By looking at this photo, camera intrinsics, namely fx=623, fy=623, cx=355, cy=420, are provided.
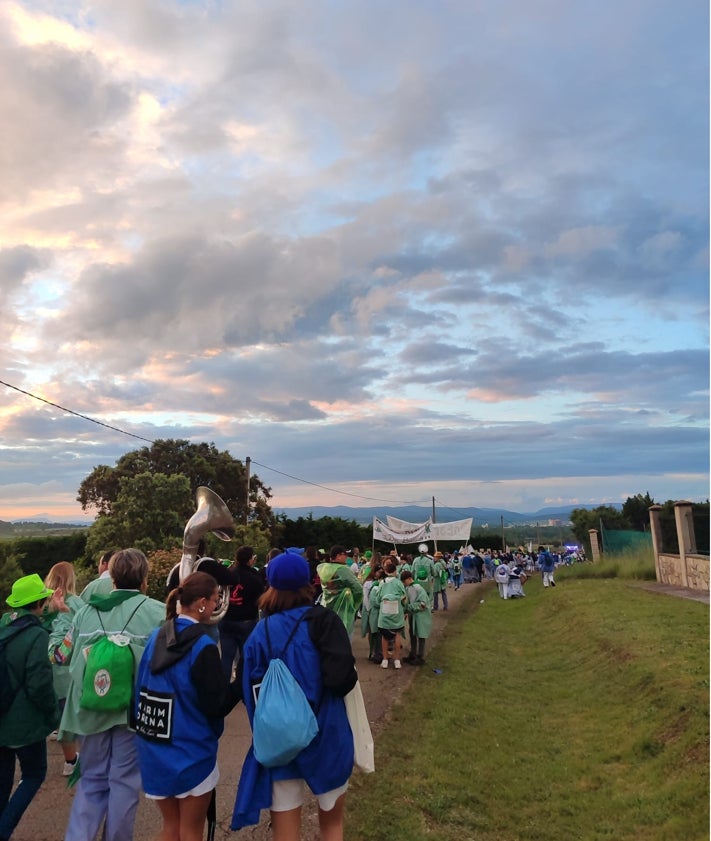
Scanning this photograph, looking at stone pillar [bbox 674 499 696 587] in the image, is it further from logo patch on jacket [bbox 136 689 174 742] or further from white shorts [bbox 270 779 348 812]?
logo patch on jacket [bbox 136 689 174 742]

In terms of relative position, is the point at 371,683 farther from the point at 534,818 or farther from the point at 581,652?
the point at 581,652

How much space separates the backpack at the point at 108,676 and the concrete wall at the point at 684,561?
17224 millimetres

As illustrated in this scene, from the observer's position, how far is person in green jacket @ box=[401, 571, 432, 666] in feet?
32.6

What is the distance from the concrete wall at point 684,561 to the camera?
17156 mm

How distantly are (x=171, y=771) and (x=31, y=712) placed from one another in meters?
1.28

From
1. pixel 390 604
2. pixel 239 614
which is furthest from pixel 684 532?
pixel 239 614

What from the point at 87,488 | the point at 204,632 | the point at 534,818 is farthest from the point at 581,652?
the point at 87,488

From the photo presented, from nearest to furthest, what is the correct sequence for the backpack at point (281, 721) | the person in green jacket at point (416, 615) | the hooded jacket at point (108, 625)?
the backpack at point (281, 721), the hooded jacket at point (108, 625), the person in green jacket at point (416, 615)

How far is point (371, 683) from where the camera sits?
8.70 metres

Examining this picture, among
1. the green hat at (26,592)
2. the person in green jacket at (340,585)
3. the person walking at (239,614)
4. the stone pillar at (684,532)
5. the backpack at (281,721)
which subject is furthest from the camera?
the stone pillar at (684,532)

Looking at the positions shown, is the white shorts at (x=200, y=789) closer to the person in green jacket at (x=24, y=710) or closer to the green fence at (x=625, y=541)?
the person in green jacket at (x=24, y=710)

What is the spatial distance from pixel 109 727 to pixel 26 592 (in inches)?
42.2

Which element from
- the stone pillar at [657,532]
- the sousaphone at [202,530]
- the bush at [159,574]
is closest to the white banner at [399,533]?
the stone pillar at [657,532]

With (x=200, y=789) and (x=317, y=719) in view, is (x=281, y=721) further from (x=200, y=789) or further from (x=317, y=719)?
(x=200, y=789)
